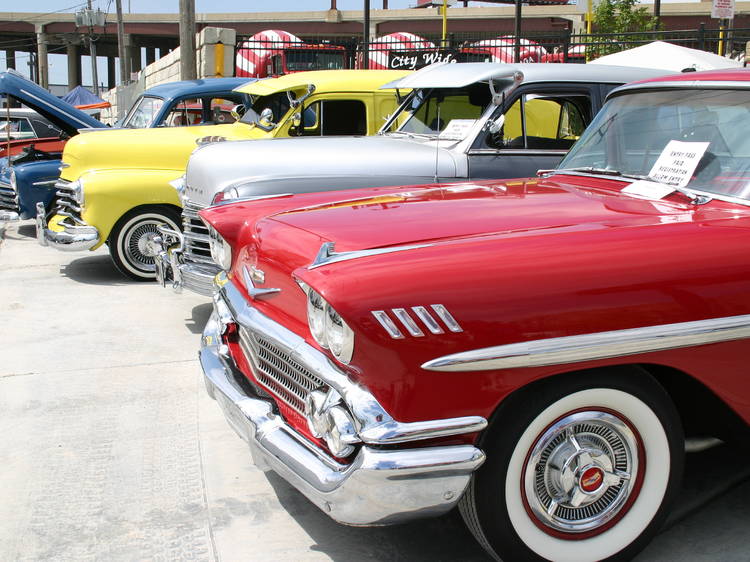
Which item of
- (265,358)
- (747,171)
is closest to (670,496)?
(747,171)

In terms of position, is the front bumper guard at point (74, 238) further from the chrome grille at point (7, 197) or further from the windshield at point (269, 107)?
the chrome grille at point (7, 197)

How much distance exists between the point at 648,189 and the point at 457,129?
2771 millimetres

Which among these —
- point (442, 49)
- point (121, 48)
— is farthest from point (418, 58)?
point (121, 48)

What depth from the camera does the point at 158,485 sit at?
3.54 metres

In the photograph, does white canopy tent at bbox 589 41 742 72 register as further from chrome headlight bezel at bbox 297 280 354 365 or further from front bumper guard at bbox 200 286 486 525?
front bumper guard at bbox 200 286 486 525

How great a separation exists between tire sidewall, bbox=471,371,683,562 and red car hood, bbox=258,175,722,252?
0.54 metres

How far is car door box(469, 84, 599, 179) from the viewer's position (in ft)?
18.8

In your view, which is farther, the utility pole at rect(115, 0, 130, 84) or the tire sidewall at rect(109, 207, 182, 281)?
the utility pole at rect(115, 0, 130, 84)

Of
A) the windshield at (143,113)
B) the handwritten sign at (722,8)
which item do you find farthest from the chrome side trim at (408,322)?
the handwritten sign at (722,8)

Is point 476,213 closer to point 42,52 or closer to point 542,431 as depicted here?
point 542,431

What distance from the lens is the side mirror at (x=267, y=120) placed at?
773cm

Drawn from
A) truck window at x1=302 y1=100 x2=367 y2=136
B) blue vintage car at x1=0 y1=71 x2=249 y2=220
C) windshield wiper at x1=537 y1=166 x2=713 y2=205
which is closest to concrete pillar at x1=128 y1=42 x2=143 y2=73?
blue vintage car at x1=0 y1=71 x2=249 y2=220

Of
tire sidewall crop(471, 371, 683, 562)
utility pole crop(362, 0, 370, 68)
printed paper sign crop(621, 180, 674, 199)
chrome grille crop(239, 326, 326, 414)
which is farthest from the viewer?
utility pole crop(362, 0, 370, 68)

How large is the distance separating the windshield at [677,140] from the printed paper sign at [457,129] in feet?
6.26
